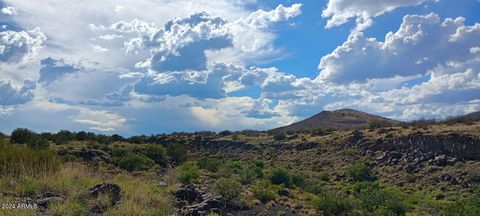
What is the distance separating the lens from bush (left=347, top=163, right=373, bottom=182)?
141ft

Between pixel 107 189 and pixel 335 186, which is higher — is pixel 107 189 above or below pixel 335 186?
above

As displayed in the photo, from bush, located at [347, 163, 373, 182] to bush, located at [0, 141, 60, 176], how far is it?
30037mm

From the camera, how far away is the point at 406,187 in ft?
127

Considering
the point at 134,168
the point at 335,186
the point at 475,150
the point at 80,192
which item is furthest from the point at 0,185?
the point at 475,150

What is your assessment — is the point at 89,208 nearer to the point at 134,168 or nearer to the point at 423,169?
the point at 134,168

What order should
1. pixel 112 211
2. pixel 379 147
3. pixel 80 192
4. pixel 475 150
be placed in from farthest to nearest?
1. pixel 379 147
2. pixel 475 150
3. pixel 80 192
4. pixel 112 211

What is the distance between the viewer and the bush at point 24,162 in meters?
16.5

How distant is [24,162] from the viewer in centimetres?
1723

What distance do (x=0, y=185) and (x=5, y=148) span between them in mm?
5161

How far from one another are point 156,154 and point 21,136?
14188 millimetres

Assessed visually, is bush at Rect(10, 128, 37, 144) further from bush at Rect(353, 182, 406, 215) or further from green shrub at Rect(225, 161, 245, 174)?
bush at Rect(353, 182, 406, 215)

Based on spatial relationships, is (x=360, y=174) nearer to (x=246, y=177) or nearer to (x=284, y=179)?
(x=284, y=179)

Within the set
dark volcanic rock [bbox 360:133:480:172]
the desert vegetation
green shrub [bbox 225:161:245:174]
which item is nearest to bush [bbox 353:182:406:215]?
the desert vegetation

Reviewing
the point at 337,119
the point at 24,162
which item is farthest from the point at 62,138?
the point at 337,119
